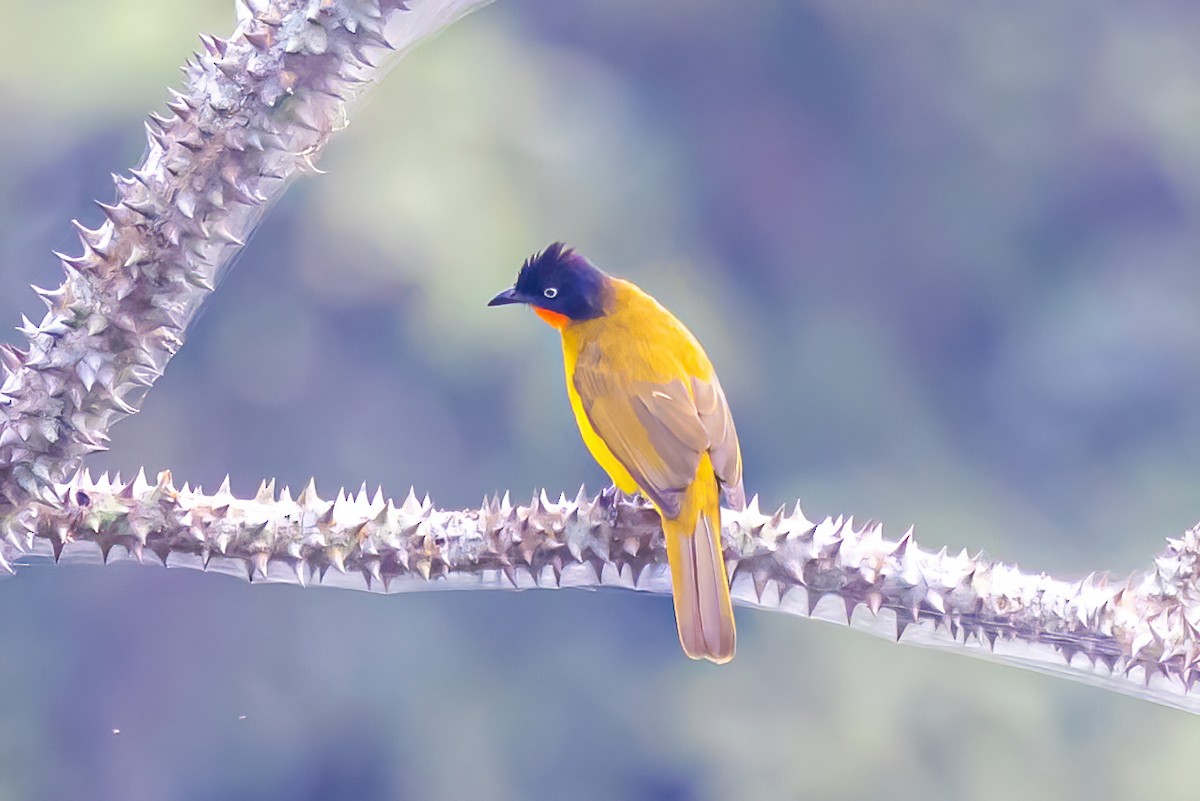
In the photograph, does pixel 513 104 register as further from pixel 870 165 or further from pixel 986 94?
pixel 986 94

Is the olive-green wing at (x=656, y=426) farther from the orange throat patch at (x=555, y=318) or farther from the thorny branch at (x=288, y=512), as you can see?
the thorny branch at (x=288, y=512)

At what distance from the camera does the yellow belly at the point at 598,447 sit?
4.67ft

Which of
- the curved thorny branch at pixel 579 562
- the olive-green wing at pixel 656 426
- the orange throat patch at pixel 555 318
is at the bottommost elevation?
the curved thorny branch at pixel 579 562

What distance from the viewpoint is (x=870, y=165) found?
150 inches

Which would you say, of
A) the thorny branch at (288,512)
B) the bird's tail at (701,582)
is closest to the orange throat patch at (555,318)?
the bird's tail at (701,582)

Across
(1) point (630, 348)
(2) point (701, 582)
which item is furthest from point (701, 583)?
(1) point (630, 348)

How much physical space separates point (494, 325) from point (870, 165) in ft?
4.57

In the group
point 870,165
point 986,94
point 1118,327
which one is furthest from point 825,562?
point 986,94

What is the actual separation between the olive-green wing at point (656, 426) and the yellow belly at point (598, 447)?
13 mm

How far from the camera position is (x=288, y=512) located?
3.17 ft

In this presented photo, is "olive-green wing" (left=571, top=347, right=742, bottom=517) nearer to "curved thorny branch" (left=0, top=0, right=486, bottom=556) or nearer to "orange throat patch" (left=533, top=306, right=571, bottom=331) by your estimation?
"orange throat patch" (left=533, top=306, right=571, bottom=331)

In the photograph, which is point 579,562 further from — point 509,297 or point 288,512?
point 509,297

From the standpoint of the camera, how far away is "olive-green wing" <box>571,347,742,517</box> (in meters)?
1.32

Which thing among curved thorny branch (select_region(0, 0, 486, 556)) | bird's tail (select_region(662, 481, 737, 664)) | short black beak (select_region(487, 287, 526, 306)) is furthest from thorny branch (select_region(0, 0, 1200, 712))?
short black beak (select_region(487, 287, 526, 306))
